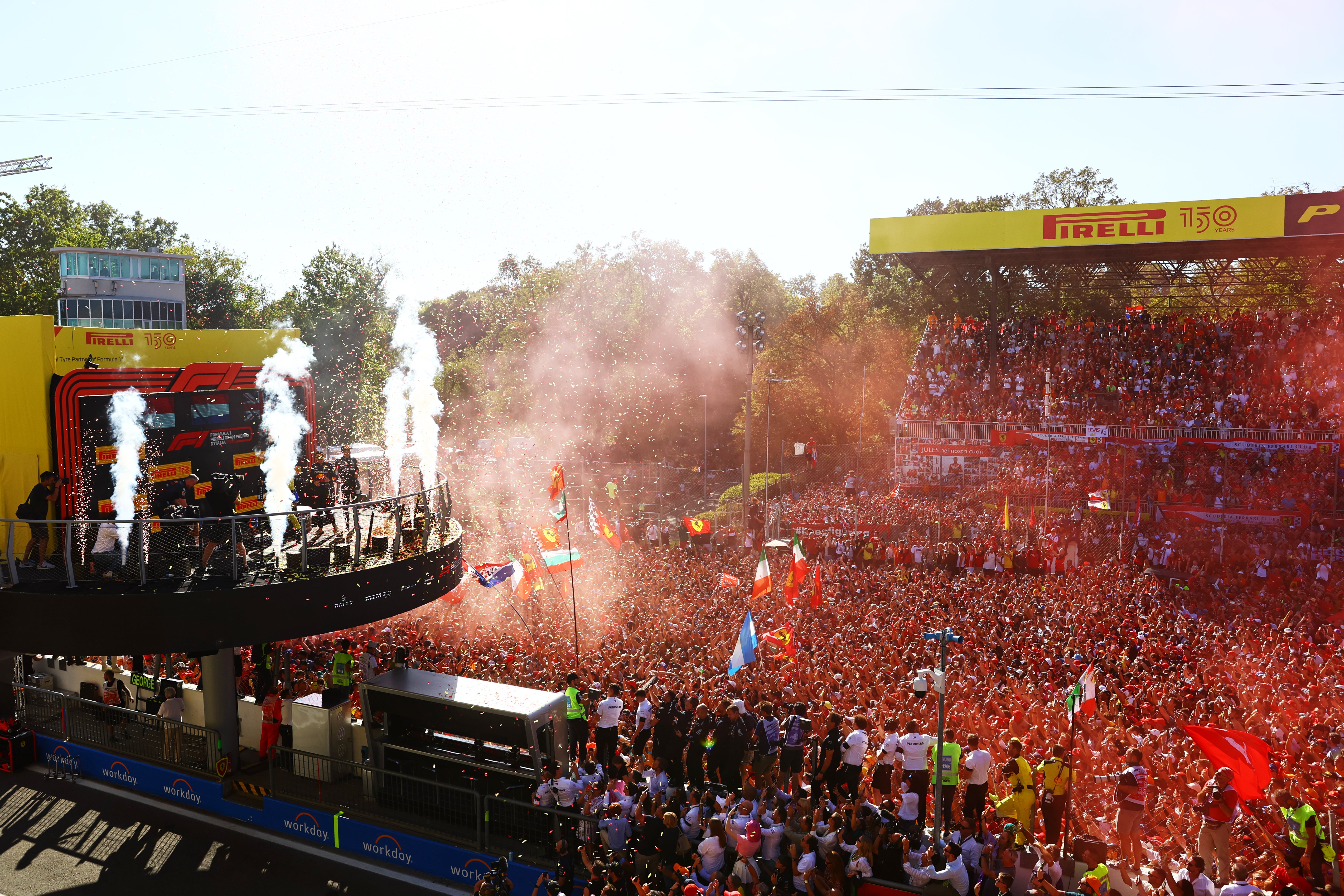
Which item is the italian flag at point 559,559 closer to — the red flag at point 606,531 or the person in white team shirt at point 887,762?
the red flag at point 606,531

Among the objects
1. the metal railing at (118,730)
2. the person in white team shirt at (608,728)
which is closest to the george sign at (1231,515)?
the person in white team shirt at (608,728)

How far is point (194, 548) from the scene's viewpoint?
1147cm

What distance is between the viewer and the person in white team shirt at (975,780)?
9789 mm

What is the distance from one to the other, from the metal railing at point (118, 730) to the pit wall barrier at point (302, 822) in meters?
0.18

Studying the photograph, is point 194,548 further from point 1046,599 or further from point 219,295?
point 219,295

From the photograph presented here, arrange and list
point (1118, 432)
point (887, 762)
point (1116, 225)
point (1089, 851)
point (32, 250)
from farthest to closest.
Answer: point (32, 250), point (1116, 225), point (1118, 432), point (887, 762), point (1089, 851)

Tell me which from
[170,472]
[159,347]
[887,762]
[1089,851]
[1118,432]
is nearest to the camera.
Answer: [1089,851]

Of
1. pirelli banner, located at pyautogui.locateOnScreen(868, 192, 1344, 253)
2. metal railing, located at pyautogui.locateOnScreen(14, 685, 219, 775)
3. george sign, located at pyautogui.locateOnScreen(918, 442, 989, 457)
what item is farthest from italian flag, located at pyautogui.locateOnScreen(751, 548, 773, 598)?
pirelli banner, located at pyautogui.locateOnScreen(868, 192, 1344, 253)

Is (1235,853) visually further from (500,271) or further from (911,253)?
(500,271)

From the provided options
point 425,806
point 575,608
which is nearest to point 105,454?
point 425,806

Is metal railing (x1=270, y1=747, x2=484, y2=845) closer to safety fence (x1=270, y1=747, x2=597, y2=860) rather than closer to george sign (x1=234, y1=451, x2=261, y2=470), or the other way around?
safety fence (x1=270, y1=747, x2=597, y2=860)

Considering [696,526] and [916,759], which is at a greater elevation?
[696,526]

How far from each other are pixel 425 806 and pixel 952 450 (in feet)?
74.6

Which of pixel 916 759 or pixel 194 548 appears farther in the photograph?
pixel 194 548
